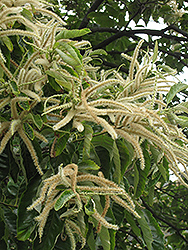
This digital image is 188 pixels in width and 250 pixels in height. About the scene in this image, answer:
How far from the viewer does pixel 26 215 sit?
83cm

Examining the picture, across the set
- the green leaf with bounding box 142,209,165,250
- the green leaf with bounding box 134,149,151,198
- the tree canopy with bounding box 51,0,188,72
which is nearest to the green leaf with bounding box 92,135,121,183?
the green leaf with bounding box 134,149,151,198

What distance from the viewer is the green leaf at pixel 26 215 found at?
79 centimetres

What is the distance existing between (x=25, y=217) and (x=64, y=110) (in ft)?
1.09

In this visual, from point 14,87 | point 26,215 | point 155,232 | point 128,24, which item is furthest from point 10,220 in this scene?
point 128,24

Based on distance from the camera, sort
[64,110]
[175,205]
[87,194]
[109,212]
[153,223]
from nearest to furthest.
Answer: [87,194] < [64,110] < [109,212] < [153,223] < [175,205]

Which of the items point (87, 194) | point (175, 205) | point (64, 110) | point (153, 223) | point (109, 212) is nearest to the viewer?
point (87, 194)

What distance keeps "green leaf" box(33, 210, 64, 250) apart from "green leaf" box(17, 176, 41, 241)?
50 millimetres

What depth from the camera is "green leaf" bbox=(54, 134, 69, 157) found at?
31.1 inches

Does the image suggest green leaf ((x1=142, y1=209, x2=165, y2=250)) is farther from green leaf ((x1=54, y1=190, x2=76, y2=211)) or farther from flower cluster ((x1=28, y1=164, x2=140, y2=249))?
green leaf ((x1=54, y1=190, x2=76, y2=211))

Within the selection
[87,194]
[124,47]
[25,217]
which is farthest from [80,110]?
[124,47]

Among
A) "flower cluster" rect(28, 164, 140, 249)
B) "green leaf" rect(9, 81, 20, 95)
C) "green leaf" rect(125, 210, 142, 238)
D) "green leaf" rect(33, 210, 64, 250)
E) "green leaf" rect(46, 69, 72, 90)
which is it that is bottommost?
"green leaf" rect(125, 210, 142, 238)

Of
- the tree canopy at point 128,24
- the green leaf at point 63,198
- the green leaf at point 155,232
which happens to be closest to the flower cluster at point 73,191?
the green leaf at point 63,198

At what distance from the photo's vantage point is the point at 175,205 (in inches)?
119

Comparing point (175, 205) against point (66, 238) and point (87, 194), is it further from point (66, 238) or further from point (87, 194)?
point (87, 194)
